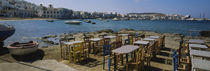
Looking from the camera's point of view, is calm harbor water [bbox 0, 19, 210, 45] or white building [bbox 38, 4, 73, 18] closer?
calm harbor water [bbox 0, 19, 210, 45]

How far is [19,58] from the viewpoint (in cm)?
1116

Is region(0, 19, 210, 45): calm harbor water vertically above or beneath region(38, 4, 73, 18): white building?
beneath

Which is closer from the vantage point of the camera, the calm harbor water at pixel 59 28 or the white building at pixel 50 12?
the calm harbor water at pixel 59 28

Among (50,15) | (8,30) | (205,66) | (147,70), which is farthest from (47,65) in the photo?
(50,15)

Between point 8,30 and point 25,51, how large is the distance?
6471 mm

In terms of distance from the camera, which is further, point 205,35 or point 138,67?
point 205,35

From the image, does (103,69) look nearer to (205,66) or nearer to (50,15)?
(205,66)

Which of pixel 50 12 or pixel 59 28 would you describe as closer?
pixel 59 28

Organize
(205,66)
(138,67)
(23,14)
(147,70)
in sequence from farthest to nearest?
(23,14), (147,70), (138,67), (205,66)

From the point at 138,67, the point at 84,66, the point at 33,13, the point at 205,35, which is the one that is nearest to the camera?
the point at 138,67

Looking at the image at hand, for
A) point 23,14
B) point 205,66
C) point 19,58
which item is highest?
point 23,14

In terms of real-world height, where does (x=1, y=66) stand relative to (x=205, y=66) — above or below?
below

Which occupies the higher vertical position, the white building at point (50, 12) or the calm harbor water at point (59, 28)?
the white building at point (50, 12)

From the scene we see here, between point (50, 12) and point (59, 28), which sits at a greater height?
point (50, 12)
